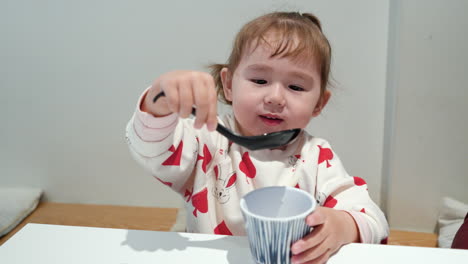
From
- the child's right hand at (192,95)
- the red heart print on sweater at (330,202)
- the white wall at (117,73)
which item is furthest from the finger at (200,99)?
the white wall at (117,73)

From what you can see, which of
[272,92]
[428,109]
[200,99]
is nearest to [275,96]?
[272,92]

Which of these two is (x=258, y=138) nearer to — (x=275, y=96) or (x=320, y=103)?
(x=275, y=96)

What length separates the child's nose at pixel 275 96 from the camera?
0.68 metres

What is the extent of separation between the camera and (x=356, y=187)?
69 centimetres

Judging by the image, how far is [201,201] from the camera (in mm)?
744

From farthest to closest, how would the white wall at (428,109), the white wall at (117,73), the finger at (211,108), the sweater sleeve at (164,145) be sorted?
the white wall at (117,73)
the white wall at (428,109)
the sweater sleeve at (164,145)
the finger at (211,108)

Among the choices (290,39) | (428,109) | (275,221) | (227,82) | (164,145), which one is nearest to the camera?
(275,221)

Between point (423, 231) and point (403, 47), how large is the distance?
0.78 metres

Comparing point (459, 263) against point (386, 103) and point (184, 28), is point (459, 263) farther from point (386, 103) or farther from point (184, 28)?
point (184, 28)

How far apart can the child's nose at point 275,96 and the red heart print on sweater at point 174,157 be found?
0.19 meters

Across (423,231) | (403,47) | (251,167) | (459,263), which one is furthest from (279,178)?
(423,231)

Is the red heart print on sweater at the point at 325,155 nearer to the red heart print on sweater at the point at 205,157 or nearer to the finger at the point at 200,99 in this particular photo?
the red heart print on sweater at the point at 205,157

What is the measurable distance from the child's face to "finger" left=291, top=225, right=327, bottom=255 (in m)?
0.30

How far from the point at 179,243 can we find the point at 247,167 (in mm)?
307
